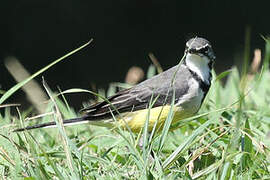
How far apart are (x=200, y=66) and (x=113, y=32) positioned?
6337mm

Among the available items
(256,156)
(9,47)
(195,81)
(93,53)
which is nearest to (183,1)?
(93,53)

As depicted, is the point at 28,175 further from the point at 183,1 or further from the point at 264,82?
the point at 183,1

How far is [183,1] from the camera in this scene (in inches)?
460

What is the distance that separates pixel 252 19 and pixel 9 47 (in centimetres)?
466

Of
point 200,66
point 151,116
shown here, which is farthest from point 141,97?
point 200,66

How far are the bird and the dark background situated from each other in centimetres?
469

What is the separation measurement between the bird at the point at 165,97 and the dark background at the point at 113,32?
4694 mm

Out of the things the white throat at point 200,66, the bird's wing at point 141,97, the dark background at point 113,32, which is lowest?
the dark background at point 113,32

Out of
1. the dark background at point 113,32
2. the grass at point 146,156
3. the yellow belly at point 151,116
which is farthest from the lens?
the dark background at point 113,32

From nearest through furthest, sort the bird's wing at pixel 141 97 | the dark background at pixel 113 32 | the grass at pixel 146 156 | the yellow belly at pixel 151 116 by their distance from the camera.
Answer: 1. the grass at pixel 146 156
2. the yellow belly at pixel 151 116
3. the bird's wing at pixel 141 97
4. the dark background at pixel 113 32

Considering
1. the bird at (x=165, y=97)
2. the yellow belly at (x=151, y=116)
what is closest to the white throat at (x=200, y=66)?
the bird at (x=165, y=97)

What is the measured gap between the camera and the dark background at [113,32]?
10344mm

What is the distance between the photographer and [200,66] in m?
4.95

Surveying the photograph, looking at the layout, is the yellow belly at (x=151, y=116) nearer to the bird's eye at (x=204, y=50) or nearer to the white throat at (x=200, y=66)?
the white throat at (x=200, y=66)
